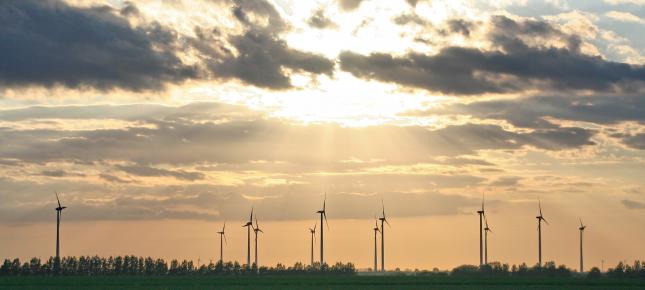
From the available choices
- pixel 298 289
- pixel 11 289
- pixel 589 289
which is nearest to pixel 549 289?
A: pixel 589 289

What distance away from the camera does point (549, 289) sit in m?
168

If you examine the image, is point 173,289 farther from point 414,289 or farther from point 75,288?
point 414,289

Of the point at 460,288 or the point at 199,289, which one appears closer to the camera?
the point at 199,289

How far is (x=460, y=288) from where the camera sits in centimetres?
16762

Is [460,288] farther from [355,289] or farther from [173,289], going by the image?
[173,289]

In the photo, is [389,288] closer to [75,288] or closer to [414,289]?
[414,289]

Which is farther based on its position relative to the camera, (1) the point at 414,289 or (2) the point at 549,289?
(2) the point at 549,289

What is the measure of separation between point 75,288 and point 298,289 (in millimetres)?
35567

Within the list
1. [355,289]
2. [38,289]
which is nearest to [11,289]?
[38,289]

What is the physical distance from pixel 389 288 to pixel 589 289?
32941 mm

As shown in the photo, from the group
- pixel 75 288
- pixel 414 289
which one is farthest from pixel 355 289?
pixel 75 288

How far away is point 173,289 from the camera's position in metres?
154

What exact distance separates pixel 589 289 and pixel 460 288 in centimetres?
2137

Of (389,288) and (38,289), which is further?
(389,288)
